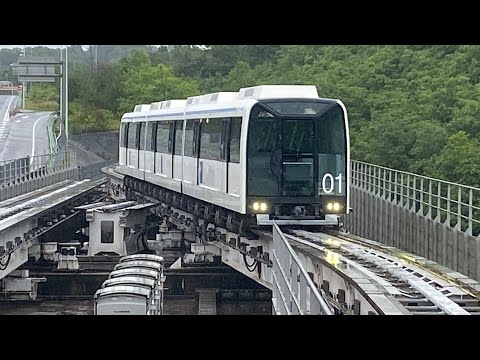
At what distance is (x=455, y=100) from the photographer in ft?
84.3

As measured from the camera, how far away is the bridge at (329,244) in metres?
8.95

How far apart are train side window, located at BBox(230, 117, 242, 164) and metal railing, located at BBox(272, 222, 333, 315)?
2535 mm

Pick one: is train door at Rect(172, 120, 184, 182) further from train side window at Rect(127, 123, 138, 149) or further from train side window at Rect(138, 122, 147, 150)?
train side window at Rect(127, 123, 138, 149)

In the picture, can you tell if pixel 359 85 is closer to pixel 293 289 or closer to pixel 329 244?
pixel 329 244

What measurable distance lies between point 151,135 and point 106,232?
6.93ft

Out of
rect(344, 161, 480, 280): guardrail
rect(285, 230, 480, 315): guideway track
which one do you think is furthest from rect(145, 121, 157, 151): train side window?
rect(285, 230, 480, 315): guideway track

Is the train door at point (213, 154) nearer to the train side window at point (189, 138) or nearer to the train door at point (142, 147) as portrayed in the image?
the train side window at point (189, 138)

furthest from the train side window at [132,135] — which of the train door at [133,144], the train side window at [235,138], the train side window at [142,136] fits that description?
the train side window at [235,138]

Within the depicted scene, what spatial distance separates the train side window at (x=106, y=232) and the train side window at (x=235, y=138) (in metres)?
6.55

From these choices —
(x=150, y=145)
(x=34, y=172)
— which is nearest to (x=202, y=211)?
(x=150, y=145)

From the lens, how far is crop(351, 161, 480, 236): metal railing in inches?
489

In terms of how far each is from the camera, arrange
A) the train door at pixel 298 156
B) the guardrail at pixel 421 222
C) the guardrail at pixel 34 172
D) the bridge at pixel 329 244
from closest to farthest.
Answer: the bridge at pixel 329 244 < the guardrail at pixel 421 222 < the train door at pixel 298 156 < the guardrail at pixel 34 172

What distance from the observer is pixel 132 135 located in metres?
23.9

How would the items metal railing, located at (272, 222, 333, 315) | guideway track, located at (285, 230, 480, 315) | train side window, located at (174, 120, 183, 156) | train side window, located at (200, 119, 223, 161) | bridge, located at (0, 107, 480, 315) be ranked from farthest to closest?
train side window, located at (174, 120, 183, 156) < train side window, located at (200, 119, 223, 161) < bridge, located at (0, 107, 480, 315) < guideway track, located at (285, 230, 480, 315) < metal railing, located at (272, 222, 333, 315)
